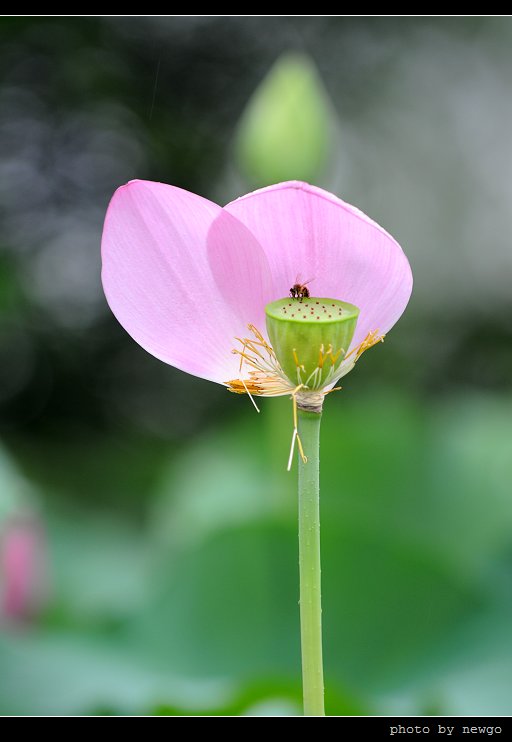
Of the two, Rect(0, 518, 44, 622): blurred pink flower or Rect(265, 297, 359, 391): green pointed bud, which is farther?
Rect(0, 518, 44, 622): blurred pink flower

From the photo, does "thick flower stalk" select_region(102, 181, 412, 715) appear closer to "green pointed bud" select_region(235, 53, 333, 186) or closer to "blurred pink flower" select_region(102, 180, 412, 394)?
"blurred pink flower" select_region(102, 180, 412, 394)

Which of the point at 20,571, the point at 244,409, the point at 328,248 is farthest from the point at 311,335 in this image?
the point at 244,409

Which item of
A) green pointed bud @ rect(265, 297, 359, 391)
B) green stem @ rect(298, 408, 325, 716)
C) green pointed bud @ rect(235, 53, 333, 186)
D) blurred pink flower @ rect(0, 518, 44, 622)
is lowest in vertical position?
green stem @ rect(298, 408, 325, 716)

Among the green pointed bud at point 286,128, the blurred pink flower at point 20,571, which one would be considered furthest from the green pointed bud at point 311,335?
the blurred pink flower at point 20,571

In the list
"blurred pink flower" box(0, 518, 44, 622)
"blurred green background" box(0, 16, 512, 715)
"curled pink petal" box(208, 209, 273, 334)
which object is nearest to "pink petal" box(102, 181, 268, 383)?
"curled pink petal" box(208, 209, 273, 334)

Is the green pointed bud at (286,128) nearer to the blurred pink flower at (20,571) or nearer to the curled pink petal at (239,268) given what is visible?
the blurred pink flower at (20,571)

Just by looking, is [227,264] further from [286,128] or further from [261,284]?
[286,128]
